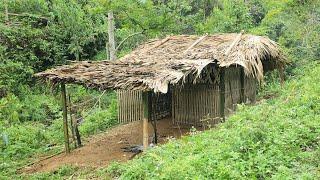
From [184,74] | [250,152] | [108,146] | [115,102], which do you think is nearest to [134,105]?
[115,102]

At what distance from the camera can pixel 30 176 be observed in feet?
34.3

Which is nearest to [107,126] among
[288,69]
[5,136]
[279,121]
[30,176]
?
[5,136]

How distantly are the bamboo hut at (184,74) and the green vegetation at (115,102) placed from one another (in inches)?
48.0

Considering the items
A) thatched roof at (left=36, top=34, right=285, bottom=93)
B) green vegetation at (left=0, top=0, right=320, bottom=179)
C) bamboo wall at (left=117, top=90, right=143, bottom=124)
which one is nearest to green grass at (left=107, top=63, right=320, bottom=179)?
green vegetation at (left=0, top=0, right=320, bottom=179)

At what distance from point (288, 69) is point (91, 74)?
1314 cm

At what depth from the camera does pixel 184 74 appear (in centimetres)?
1079

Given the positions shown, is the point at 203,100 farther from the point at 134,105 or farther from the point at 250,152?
the point at 250,152

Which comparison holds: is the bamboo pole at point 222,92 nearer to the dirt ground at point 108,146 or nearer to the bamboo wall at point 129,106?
the dirt ground at point 108,146

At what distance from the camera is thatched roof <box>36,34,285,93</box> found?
1048cm

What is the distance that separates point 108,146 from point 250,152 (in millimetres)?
6264

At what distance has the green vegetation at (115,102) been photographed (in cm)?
704

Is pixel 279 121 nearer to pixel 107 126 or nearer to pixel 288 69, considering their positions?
pixel 107 126

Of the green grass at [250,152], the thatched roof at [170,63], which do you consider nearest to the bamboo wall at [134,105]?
the thatched roof at [170,63]

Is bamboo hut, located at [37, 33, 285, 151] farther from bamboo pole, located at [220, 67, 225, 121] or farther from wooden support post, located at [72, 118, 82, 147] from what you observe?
wooden support post, located at [72, 118, 82, 147]
